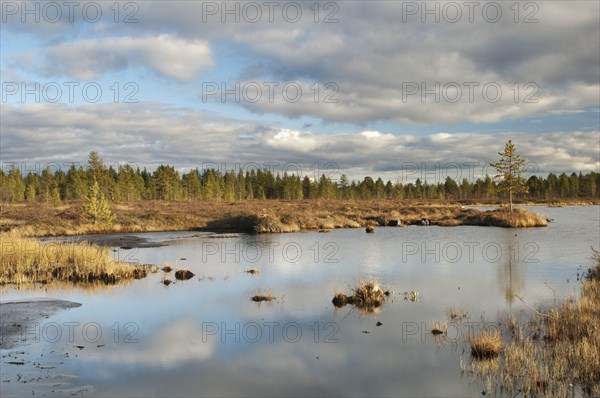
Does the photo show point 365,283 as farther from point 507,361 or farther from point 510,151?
point 510,151

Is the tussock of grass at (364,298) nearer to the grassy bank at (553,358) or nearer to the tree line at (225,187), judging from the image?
the grassy bank at (553,358)

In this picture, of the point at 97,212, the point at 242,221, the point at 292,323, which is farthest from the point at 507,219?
the point at 292,323

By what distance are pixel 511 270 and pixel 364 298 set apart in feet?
40.9

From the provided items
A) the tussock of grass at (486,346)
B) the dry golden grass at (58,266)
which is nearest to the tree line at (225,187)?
the dry golden grass at (58,266)

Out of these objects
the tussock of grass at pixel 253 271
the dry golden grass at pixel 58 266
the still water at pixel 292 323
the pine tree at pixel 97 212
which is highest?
the pine tree at pixel 97 212

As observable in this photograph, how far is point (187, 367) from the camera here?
13945 mm

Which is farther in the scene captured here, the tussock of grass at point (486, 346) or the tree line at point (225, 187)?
the tree line at point (225, 187)

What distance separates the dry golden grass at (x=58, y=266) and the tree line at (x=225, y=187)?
90347 millimetres

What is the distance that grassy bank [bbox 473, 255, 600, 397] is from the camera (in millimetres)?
11625

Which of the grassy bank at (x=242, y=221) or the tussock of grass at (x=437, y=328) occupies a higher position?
the grassy bank at (x=242, y=221)

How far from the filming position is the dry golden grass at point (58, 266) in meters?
27.3

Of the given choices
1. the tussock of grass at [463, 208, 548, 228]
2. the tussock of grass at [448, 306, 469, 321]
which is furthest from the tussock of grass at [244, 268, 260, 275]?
the tussock of grass at [463, 208, 548, 228]

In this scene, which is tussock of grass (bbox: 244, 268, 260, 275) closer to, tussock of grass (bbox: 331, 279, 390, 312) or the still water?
the still water

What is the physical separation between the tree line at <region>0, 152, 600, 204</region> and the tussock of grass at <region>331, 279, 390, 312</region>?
346ft
